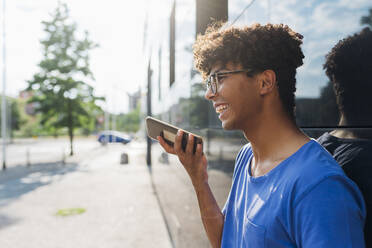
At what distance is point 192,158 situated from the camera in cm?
148

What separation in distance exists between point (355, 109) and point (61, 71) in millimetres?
21192

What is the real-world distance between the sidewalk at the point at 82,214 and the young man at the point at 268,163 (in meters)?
4.48

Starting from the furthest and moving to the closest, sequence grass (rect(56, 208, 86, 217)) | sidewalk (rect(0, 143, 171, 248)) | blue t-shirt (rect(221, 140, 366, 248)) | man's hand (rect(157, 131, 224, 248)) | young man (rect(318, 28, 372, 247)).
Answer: grass (rect(56, 208, 86, 217)), sidewalk (rect(0, 143, 171, 248)), man's hand (rect(157, 131, 224, 248)), young man (rect(318, 28, 372, 247)), blue t-shirt (rect(221, 140, 366, 248))

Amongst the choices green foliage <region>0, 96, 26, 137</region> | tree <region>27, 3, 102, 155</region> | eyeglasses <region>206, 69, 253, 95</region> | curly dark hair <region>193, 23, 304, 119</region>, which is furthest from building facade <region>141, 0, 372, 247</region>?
green foliage <region>0, 96, 26, 137</region>

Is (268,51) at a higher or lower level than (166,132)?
higher

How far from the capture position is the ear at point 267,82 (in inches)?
49.9

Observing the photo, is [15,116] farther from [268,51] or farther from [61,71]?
[268,51]

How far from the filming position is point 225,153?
2.80 metres

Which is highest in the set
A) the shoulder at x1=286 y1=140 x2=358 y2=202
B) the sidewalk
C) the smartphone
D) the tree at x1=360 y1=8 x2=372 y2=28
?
the tree at x1=360 y1=8 x2=372 y2=28

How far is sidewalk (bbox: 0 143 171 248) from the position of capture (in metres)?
5.72

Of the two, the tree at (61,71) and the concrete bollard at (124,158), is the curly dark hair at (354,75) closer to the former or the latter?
the concrete bollard at (124,158)

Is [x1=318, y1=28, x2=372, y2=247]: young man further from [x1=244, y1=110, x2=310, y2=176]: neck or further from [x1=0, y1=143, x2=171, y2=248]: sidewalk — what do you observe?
[x1=0, y1=143, x2=171, y2=248]: sidewalk

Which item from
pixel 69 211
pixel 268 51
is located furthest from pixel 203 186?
pixel 69 211

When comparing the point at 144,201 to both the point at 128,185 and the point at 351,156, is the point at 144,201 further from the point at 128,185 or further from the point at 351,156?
the point at 351,156
